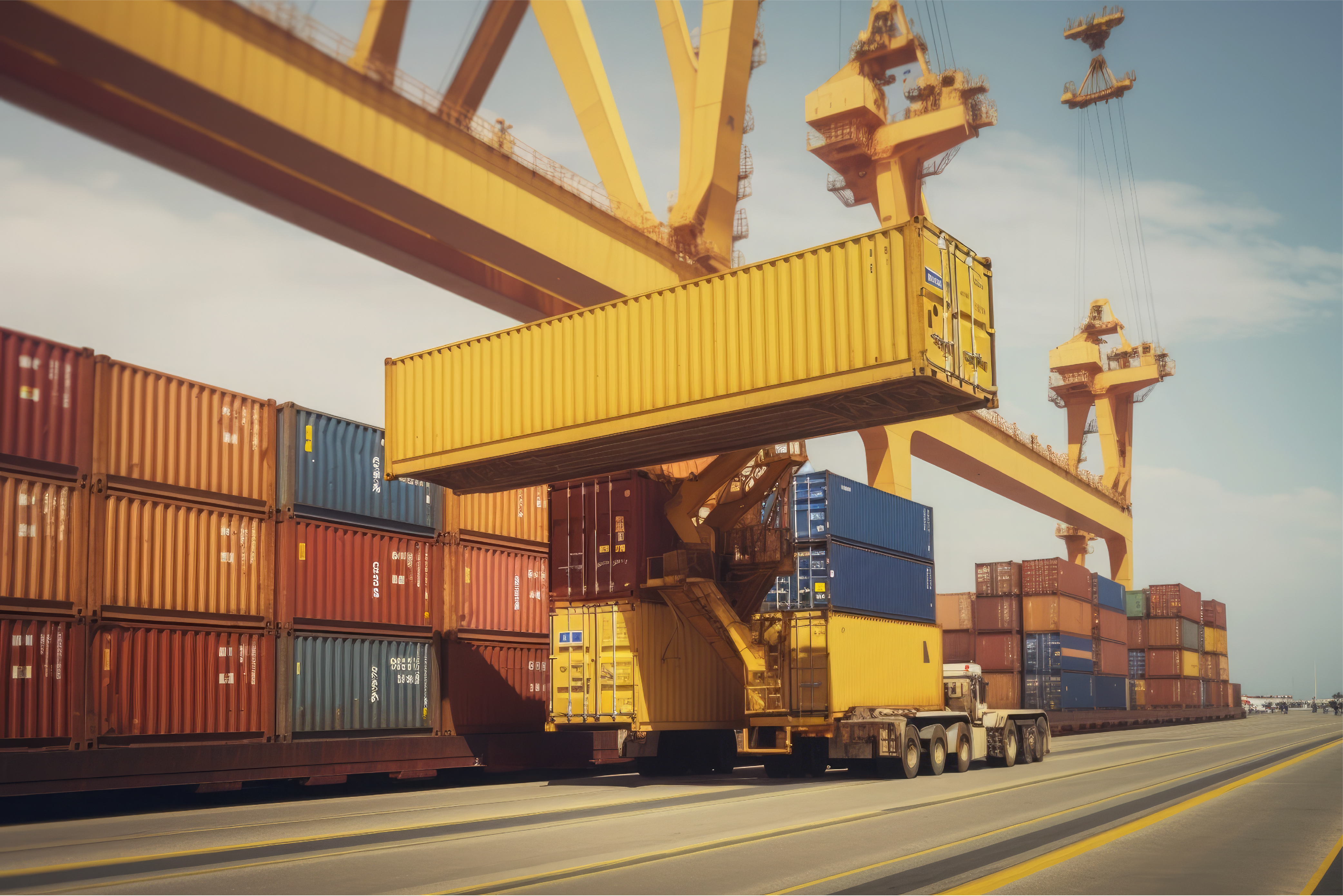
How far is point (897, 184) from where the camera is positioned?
134 ft

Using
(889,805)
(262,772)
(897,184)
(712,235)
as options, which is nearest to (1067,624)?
(897,184)

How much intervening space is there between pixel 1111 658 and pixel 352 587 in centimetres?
4408

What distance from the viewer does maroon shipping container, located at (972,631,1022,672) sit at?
46906 millimetres

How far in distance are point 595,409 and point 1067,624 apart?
34602mm

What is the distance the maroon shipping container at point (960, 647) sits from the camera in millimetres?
48312

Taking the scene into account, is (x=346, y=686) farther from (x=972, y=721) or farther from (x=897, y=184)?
(x=897, y=184)

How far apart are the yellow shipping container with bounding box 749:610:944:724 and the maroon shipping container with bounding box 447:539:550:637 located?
467 centimetres

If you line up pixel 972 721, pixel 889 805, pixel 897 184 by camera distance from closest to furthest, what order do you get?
pixel 889 805 → pixel 972 721 → pixel 897 184

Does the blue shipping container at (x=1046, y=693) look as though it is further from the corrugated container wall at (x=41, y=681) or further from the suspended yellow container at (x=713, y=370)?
the corrugated container wall at (x=41, y=681)

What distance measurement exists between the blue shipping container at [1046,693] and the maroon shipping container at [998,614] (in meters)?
2.18

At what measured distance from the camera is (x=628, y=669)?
21.2 meters

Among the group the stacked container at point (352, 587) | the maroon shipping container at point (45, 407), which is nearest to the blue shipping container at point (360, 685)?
the stacked container at point (352, 587)

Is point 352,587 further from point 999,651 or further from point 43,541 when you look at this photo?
point 999,651

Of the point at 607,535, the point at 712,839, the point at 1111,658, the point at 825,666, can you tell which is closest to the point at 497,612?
the point at 607,535
